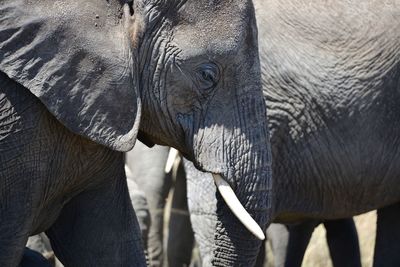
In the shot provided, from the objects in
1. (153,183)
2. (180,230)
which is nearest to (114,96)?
(153,183)

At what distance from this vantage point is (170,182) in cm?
823

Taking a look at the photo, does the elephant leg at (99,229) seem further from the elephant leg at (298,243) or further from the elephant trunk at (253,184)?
the elephant leg at (298,243)

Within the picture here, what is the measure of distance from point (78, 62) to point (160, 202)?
11.1ft

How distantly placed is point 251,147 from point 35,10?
754 mm

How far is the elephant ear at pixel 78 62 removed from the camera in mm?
4812

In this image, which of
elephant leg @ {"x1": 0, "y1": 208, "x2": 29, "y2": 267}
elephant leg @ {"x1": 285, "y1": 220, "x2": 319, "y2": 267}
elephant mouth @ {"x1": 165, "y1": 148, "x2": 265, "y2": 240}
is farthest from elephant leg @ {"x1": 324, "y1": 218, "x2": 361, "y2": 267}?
elephant leg @ {"x1": 0, "y1": 208, "x2": 29, "y2": 267}

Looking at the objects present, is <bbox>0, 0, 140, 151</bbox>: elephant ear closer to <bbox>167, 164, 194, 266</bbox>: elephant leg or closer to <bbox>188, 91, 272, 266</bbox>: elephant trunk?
<bbox>188, 91, 272, 266</bbox>: elephant trunk

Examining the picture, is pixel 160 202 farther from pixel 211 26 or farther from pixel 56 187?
pixel 211 26

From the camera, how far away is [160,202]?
8.20 meters

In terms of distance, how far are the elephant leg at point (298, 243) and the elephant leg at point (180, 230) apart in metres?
0.95

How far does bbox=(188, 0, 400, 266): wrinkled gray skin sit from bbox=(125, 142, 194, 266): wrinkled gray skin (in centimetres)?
168

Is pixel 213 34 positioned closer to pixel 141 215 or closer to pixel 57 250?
pixel 57 250

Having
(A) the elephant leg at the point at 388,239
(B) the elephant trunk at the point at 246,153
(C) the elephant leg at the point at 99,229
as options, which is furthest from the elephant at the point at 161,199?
(B) the elephant trunk at the point at 246,153

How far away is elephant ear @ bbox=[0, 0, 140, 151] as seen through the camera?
189 inches
